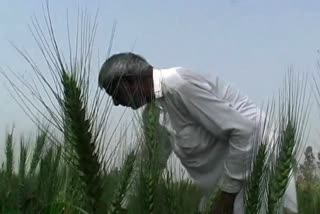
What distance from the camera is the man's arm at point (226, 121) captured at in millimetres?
2371

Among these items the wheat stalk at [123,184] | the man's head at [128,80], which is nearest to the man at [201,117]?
the man's head at [128,80]

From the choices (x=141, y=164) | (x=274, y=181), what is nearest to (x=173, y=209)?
(x=141, y=164)

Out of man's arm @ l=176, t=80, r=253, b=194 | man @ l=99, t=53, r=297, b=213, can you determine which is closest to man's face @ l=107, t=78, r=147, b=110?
man @ l=99, t=53, r=297, b=213

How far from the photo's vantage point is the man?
2246 millimetres

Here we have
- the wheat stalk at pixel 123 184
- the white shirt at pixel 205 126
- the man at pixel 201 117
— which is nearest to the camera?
the wheat stalk at pixel 123 184

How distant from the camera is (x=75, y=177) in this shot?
156cm

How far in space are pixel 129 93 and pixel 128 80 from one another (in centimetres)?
5

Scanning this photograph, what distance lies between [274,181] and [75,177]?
1.64 feet

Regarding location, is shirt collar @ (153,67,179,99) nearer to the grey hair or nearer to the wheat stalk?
the grey hair

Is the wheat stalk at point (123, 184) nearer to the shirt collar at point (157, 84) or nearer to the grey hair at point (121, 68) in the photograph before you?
the grey hair at point (121, 68)

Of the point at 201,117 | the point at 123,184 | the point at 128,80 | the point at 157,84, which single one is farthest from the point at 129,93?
the point at 123,184

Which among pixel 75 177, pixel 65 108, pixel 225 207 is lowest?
pixel 225 207

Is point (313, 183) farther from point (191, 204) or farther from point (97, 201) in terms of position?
point (97, 201)

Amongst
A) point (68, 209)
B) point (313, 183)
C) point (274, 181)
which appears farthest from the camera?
point (313, 183)
